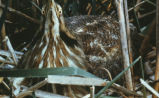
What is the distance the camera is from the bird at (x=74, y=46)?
126 cm

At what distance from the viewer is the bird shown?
1.26 metres

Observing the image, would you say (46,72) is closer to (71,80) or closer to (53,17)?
(71,80)

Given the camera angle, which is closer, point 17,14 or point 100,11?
point 17,14

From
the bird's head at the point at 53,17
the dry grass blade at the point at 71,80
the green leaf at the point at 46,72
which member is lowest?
the dry grass blade at the point at 71,80

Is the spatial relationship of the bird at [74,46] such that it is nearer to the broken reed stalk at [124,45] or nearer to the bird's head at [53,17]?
the bird's head at [53,17]

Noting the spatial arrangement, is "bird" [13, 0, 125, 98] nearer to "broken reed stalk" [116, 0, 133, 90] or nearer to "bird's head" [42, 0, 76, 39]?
"bird's head" [42, 0, 76, 39]

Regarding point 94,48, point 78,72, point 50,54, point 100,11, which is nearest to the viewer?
point 78,72

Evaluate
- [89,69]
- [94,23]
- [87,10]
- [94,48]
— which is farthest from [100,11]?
[89,69]

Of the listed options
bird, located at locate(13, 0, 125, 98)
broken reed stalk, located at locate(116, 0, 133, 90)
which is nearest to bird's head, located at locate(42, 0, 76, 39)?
bird, located at locate(13, 0, 125, 98)

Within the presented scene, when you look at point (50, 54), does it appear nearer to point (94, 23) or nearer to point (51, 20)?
point (51, 20)

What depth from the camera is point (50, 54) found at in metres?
1.34

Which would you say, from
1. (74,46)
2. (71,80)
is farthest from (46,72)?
(74,46)

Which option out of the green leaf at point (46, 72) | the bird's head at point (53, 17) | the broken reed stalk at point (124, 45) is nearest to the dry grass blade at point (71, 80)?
the green leaf at point (46, 72)

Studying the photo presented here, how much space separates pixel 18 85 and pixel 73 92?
0.23m
